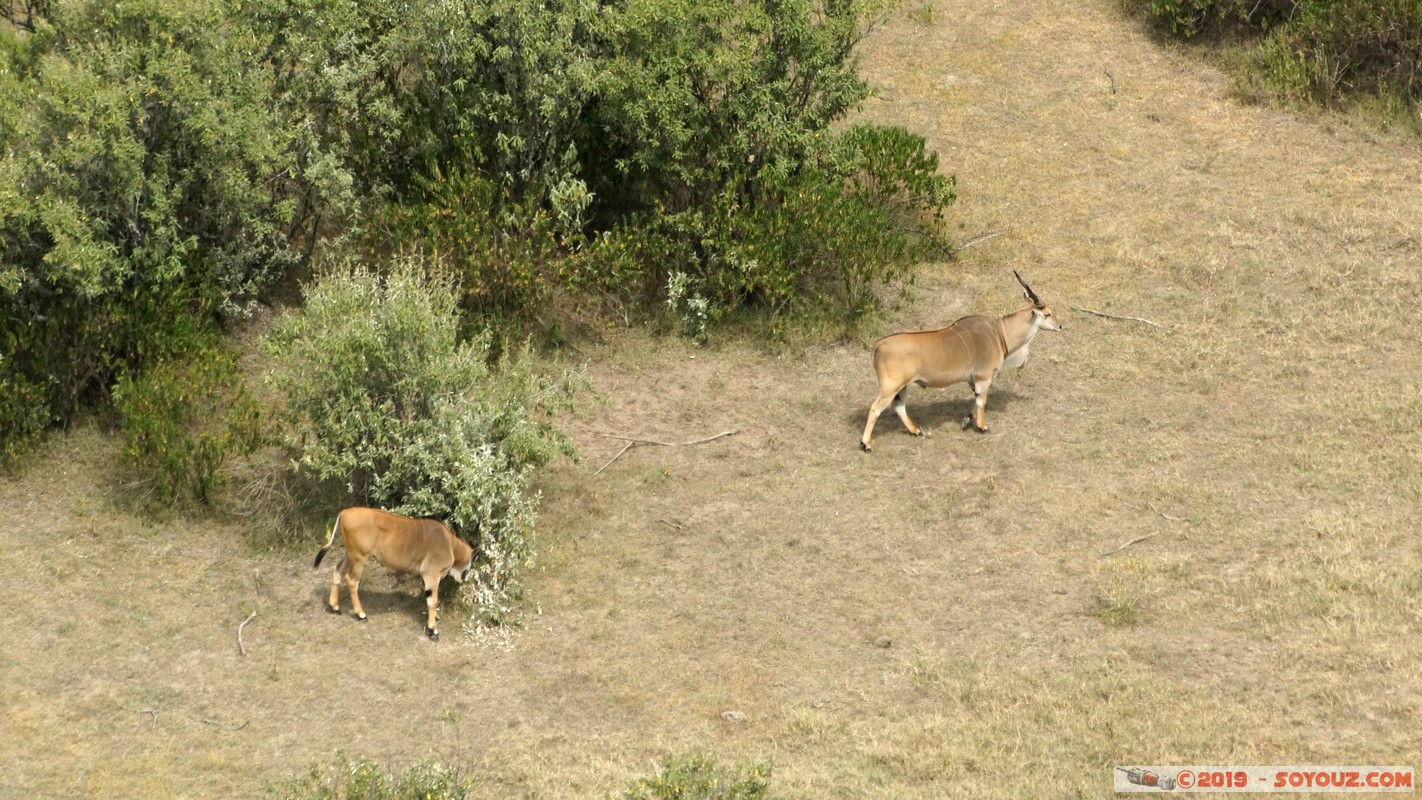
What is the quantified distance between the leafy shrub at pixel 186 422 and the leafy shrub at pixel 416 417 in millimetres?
598

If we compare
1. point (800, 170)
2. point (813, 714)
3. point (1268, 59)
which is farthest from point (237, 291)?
point (1268, 59)

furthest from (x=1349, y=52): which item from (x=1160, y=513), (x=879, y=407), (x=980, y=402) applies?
(x=879, y=407)

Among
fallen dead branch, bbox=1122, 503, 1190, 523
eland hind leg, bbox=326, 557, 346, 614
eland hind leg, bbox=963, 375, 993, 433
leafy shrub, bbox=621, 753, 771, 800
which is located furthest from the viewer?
eland hind leg, bbox=963, 375, 993, 433

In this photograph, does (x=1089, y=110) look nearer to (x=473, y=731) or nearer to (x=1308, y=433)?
(x=1308, y=433)

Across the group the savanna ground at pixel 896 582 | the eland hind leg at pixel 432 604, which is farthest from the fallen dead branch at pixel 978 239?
the eland hind leg at pixel 432 604

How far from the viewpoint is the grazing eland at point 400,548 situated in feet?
41.2

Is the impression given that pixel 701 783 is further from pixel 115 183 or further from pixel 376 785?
pixel 115 183

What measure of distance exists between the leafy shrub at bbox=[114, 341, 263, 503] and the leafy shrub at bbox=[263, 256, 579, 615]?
598 millimetres

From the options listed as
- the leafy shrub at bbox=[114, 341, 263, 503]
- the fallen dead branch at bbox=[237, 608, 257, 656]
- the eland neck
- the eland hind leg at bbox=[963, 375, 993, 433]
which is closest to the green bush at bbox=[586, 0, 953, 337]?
the eland neck

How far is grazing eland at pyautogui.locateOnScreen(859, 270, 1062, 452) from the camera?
15016 millimetres

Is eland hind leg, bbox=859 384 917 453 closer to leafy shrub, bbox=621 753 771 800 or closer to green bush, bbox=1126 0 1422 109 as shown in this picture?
leafy shrub, bbox=621 753 771 800

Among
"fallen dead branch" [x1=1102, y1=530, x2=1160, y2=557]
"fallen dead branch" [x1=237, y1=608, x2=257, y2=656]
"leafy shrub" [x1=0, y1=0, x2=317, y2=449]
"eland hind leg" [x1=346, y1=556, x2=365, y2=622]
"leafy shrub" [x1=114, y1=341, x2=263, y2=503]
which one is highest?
"leafy shrub" [x1=0, y1=0, x2=317, y2=449]

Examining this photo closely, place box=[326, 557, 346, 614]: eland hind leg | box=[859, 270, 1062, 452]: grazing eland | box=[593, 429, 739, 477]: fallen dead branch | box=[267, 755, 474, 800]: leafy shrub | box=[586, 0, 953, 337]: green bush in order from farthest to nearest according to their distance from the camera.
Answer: box=[586, 0, 953, 337]: green bush
box=[593, 429, 739, 477]: fallen dead branch
box=[859, 270, 1062, 452]: grazing eland
box=[326, 557, 346, 614]: eland hind leg
box=[267, 755, 474, 800]: leafy shrub

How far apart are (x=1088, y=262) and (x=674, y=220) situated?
15.1ft
